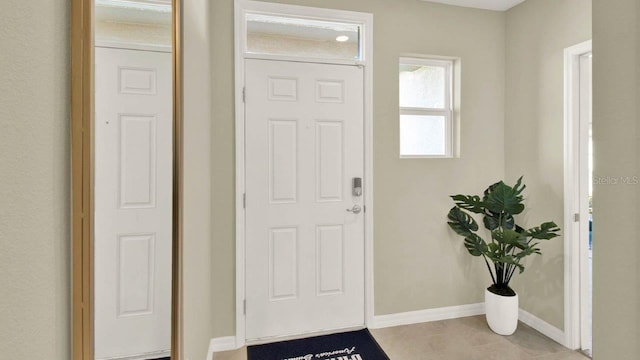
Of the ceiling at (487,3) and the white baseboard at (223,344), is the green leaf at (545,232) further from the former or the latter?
the white baseboard at (223,344)

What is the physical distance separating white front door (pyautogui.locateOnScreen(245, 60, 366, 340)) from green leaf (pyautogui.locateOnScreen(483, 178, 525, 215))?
1.04 m

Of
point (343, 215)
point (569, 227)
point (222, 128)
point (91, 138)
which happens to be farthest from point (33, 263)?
point (569, 227)

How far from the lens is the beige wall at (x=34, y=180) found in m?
0.39

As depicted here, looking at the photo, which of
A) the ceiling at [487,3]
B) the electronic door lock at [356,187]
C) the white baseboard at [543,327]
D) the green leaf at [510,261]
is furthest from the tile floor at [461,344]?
the ceiling at [487,3]

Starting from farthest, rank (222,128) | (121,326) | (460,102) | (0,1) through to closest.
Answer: (460,102) < (222,128) < (121,326) < (0,1)

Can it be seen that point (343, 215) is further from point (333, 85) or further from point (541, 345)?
point (541, 345)

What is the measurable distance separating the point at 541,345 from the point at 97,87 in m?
3.19

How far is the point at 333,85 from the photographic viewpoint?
2717 millimetres

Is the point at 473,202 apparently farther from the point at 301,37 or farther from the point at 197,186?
the point at 197,186

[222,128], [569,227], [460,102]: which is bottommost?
[569,227]

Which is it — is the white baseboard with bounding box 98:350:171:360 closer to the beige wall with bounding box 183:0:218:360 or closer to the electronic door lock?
the beige wall with bounding box 183:0:218:360

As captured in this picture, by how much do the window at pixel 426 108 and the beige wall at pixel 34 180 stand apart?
2694 mm
